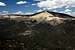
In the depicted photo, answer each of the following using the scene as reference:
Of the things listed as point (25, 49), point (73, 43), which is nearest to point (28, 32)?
point (25, 49)

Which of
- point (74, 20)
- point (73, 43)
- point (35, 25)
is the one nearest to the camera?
point (73, 43)

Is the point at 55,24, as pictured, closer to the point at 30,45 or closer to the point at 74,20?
the point at 74,20

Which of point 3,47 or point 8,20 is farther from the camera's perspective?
point 8,20

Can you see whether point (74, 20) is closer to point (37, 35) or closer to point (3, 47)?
point (37, 35)

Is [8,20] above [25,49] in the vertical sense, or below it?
above

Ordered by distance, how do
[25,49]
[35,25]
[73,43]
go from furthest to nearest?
[35,25] < [73,43] < [25,49]

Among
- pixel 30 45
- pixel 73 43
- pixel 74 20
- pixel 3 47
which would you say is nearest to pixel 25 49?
pixel 30 45
